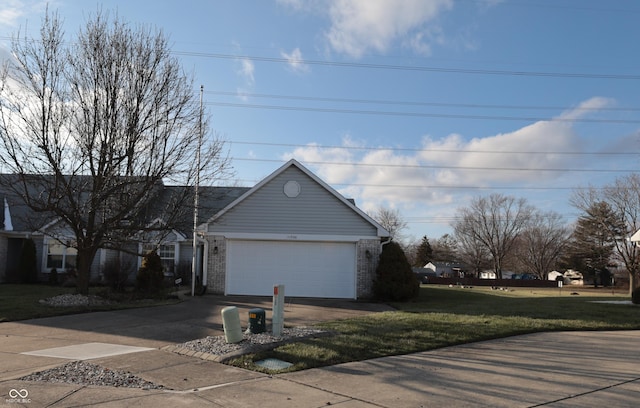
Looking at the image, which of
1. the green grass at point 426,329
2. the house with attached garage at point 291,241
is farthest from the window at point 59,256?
the green grass at point 426,329

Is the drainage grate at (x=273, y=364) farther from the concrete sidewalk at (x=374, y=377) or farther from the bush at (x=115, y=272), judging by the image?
the bush at (x=115, y=272)

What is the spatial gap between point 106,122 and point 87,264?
5130 millimetres

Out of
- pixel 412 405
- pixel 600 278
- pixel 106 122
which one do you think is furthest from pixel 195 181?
pixel 600 278

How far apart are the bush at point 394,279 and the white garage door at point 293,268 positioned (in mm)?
1222

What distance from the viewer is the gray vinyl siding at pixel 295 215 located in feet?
68.2

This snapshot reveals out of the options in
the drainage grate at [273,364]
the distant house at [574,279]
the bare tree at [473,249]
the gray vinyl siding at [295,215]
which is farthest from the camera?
the bare tree at [473,249]

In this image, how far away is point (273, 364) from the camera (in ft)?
26.1

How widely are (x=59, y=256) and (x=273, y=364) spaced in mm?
22123

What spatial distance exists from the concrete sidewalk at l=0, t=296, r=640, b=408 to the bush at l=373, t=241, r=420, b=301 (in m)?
8.55

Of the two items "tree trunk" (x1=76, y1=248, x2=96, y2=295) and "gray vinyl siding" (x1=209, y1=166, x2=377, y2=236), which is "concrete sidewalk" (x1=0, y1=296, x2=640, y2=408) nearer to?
"tree trunk" (x1=76, y1=248, x2=96, y2=295)

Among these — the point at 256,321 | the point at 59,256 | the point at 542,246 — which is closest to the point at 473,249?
the point at 542,246

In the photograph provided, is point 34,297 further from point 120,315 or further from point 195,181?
point 195,181

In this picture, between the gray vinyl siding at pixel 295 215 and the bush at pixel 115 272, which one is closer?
the gray vinyl siding at pixel 295 215

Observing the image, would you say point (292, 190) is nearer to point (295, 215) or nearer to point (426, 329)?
point (295, 215)
